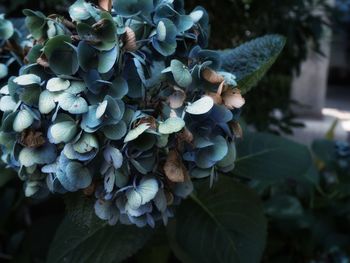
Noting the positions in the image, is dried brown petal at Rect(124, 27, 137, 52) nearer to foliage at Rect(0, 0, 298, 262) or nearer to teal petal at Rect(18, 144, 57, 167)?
foliage at Rect(0, 0, 298, 262)

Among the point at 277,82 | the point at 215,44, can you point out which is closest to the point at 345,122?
the point at 277,82

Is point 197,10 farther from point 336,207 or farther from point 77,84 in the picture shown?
point 336,207

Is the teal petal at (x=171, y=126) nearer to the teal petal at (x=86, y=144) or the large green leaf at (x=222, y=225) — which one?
the teal petal at (x=86, y=144)

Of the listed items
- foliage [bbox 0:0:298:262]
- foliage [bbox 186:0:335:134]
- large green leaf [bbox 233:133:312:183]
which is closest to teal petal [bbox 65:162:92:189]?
foliage [bbox 0:0:298:262]

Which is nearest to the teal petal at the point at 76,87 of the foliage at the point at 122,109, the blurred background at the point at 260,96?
the foliage at the point at 122,109

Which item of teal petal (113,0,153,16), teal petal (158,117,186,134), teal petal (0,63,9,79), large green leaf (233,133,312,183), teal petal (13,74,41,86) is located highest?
teal petal (113,0,153,16)

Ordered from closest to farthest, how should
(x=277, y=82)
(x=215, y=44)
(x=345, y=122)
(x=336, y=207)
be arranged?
(x=336, y=207), (x=215, y=44), (x=277, y=82), (x=345, y=122)

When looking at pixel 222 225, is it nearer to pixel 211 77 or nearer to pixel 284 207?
pixel 211 77
